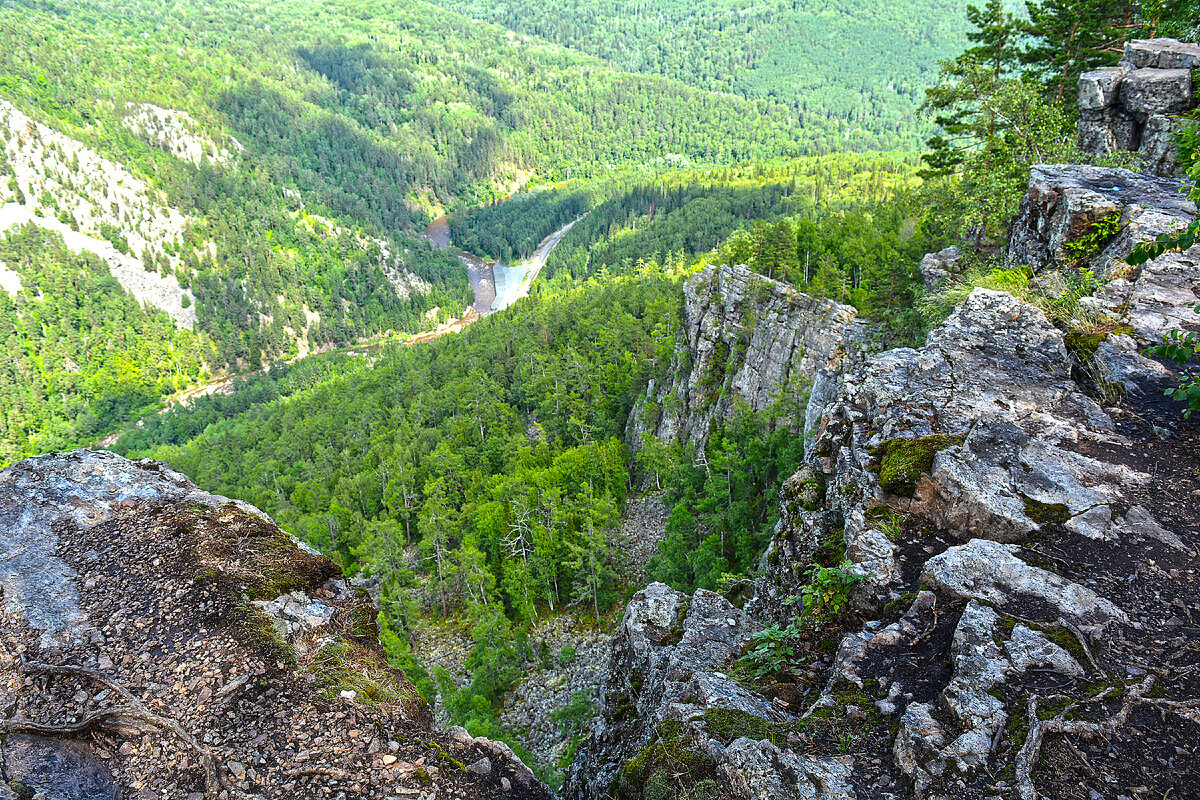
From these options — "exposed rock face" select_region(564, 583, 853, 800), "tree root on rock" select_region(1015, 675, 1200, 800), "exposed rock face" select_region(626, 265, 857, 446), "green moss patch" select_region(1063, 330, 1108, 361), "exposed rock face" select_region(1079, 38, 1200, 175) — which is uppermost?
"exposed rock face" select_region(1079, 38, 1200, 175)

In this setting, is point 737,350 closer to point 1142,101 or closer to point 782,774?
point 1142,101

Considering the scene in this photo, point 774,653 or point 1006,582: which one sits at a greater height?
point 1006,582

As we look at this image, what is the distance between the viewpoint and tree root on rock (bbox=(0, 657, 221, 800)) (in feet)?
26.3

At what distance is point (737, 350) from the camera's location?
62688 mm

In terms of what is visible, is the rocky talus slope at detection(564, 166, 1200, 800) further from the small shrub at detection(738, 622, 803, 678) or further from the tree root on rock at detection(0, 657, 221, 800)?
the tree root on rock at detection(0, 657, 221, 800)

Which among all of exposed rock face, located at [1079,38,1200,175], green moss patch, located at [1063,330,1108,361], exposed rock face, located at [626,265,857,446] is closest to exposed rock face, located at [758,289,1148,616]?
green moss patch, located at [1063,330,1108,361]

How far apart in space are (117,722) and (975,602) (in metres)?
12.5

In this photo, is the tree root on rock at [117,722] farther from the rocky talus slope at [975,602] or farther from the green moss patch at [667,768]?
the rocky talus slope at [975,602]

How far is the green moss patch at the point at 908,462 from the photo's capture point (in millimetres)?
11688

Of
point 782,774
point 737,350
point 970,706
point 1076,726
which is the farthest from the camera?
point 737,350

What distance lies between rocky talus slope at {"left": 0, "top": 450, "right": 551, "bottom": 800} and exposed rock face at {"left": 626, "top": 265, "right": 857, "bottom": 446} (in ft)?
132

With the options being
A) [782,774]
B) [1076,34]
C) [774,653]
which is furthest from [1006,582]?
[1076,34]

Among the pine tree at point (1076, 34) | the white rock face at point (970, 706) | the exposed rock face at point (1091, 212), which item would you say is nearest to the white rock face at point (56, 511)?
the white rock face at point (970, 706)

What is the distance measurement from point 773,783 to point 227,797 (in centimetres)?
723
